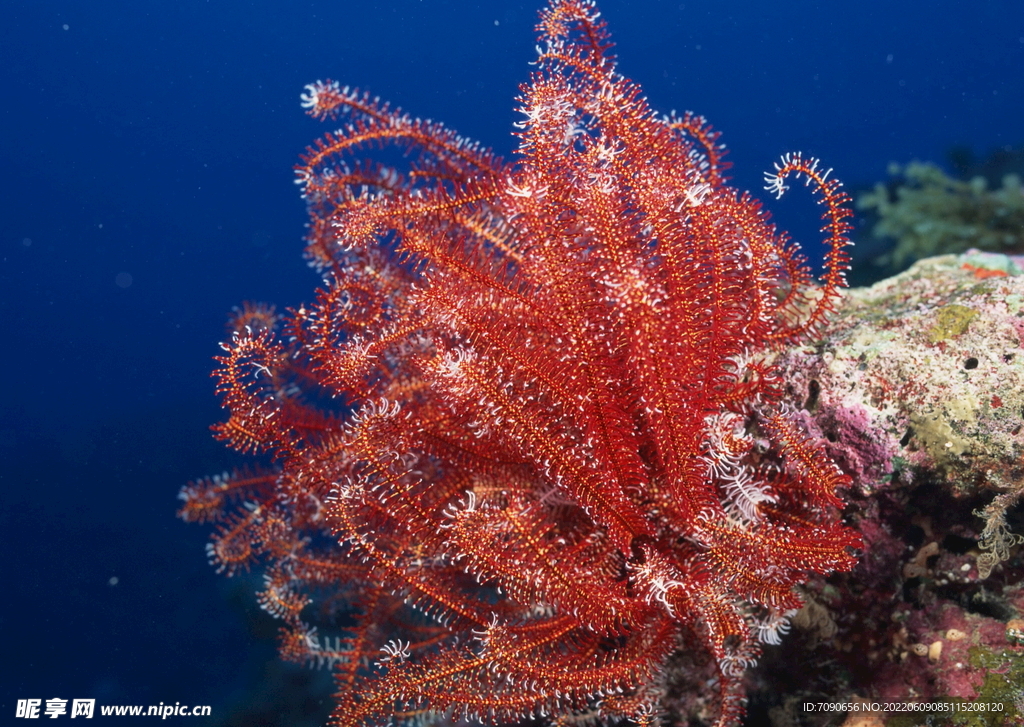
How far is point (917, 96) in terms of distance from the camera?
2403 inches

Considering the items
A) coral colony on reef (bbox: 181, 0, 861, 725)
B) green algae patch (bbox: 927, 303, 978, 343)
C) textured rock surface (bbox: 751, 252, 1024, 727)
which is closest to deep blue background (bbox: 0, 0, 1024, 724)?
coral colony on reef (bbox: 181, 0, 861, 725)

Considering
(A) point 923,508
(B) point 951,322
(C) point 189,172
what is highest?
(C) point 189,172

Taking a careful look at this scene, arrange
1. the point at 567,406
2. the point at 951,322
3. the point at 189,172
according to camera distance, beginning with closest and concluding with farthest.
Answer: the point at 567,406 → the point at 951,322 → the point at 189,172

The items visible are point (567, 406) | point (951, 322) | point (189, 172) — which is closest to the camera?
point (567, 406)

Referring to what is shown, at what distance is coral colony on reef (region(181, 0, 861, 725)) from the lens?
2137 millimetres

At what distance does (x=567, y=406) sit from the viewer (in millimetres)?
2250

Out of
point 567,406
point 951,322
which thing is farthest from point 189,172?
point 951,322

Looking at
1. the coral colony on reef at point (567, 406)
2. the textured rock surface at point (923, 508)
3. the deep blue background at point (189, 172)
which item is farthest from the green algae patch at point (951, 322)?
the deep blue background at point (189, 172)

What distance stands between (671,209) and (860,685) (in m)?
2.32

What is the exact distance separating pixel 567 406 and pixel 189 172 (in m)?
43.3

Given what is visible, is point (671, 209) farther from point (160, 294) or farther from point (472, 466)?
point (160, 294)

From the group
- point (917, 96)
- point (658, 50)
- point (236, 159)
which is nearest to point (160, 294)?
point (236, 159)

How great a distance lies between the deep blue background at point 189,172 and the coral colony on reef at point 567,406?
0.90m

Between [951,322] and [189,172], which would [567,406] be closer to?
[951,322]
